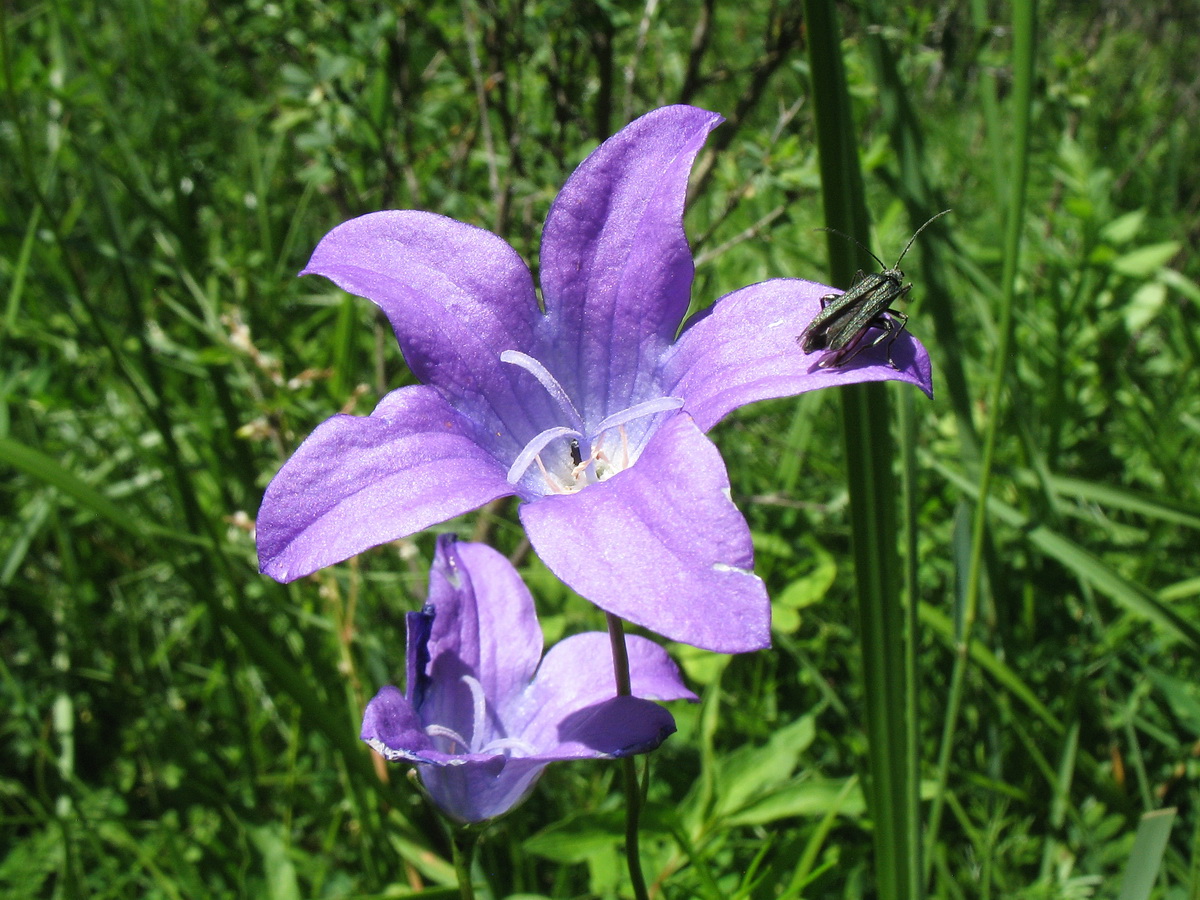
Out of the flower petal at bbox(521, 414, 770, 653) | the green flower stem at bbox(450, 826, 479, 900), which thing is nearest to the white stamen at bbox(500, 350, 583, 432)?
the flower petal at bbox(521, 414, 770, 653)

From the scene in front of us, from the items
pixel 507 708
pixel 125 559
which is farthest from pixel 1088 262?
pixel 125 559

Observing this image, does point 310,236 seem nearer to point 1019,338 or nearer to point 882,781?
point 1019,338

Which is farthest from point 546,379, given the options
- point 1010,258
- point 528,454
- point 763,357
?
point 1010,258

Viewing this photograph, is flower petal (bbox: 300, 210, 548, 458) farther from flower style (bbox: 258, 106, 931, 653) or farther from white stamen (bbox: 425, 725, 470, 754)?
white stamen (bbox: 425, 725, 470, 754)

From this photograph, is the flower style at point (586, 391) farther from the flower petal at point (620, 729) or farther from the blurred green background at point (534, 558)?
the blurred green background at point (534, 558)

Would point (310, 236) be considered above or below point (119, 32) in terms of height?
below

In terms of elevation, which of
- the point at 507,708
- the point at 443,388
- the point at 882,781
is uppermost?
the point at 443,388

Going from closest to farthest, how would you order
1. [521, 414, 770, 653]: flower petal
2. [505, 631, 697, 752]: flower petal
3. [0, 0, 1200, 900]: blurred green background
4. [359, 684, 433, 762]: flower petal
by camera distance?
1. [521, 414, 770, 653]: flower petal
2. [359, 684, 433, 762]: flower petal
3. [505, 631, 697, 752]: flower petal
4. [0, 0, 1200, 900]: blurred green background
